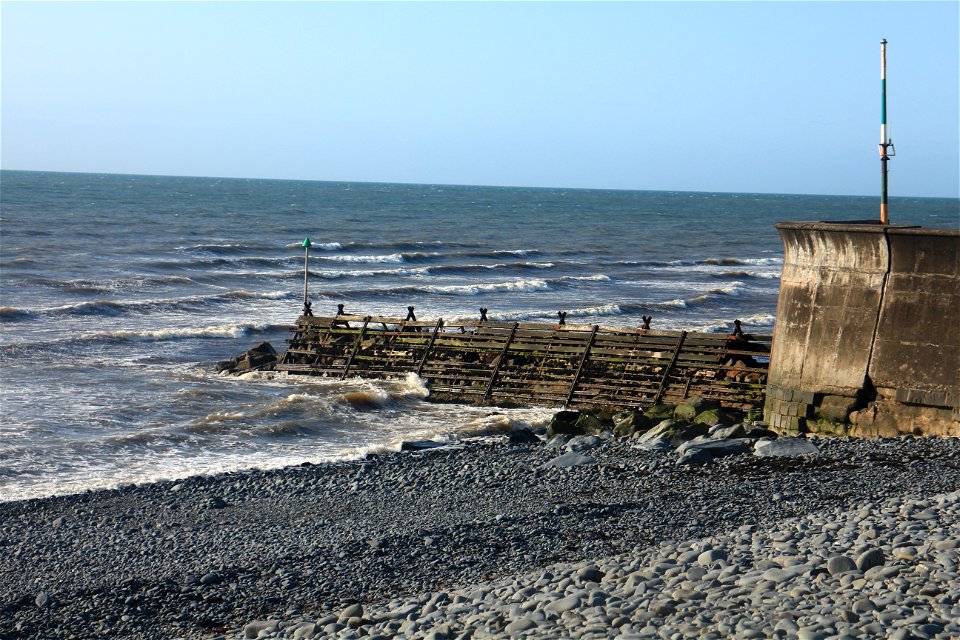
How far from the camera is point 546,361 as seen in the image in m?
20.8

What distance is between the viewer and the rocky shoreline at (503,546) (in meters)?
7.79

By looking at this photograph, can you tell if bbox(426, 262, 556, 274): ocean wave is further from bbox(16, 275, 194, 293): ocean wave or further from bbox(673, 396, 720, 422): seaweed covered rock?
bbox(673, 396, 720, 422): seaweed covered rock

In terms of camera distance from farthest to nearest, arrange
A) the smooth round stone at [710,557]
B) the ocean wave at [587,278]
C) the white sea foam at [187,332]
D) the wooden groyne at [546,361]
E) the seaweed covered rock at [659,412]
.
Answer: the ocean wave at [587,278] < the white sea foam at [187,332] < the wooden groyne at [546,361] < the seaweed covered rock at [659,412] < the smooth round stone at [710,557]

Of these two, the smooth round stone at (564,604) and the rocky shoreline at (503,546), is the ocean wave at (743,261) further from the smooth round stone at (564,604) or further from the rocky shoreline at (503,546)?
the smooth round stone at (564,604)

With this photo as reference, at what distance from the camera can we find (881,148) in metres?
13.7

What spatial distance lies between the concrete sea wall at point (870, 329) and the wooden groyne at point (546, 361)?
12.7 ft

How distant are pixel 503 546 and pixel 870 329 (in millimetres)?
5552

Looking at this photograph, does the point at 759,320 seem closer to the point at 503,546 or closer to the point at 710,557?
the point at 503,546

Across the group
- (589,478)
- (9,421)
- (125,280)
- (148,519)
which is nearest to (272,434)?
(9,421)

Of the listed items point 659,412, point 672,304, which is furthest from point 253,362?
point 672,304

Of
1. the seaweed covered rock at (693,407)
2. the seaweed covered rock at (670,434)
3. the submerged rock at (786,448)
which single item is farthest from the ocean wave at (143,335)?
the submerged rock at (786,448)

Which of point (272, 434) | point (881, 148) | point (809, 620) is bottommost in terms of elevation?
point (272, 434)

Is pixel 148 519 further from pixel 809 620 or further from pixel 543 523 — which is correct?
pixel 809 620

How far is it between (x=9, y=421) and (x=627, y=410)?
32.6 feet
